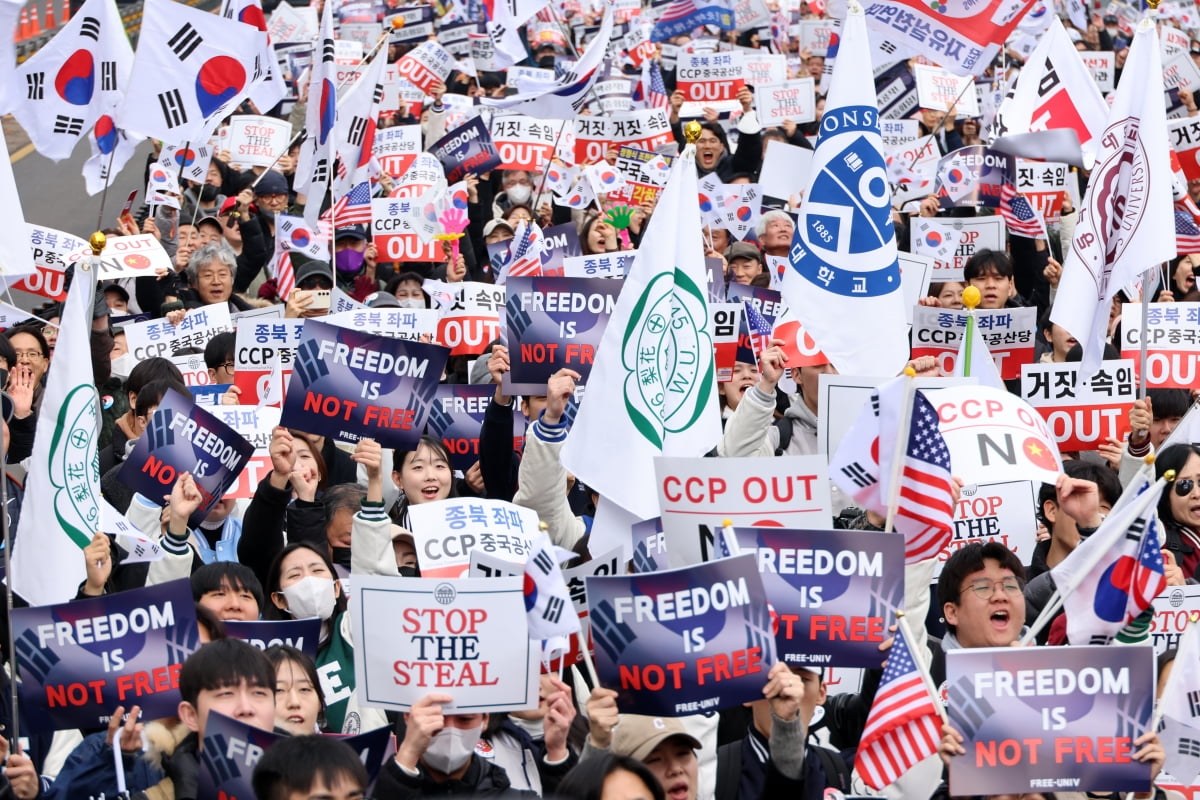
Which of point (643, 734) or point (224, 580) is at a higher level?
point (224, 580)

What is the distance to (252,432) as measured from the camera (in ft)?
29.8

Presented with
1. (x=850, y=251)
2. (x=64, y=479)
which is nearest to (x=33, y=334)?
(x=64, y=479)

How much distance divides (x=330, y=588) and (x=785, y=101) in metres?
11.5

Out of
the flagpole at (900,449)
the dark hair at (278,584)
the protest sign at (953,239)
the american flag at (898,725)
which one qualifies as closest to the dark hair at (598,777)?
the american flag at (898,725)

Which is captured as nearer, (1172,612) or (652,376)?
(1172,612)

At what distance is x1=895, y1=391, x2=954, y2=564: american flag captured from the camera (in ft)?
21.0

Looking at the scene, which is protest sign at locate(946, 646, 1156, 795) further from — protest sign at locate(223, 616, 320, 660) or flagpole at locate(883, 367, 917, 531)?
protest sign at locate(223, 616, 320, 660)

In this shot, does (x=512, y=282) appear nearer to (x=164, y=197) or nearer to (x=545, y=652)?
(x=545, y=652)

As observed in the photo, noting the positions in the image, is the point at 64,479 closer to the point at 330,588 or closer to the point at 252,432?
the point at 330,588

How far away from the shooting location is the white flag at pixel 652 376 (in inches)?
293

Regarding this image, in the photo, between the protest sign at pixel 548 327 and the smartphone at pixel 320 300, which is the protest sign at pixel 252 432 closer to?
the protest sign at pixel 548 327

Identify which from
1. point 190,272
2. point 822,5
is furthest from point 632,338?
Answer: point 822,5

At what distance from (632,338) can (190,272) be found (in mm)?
5964

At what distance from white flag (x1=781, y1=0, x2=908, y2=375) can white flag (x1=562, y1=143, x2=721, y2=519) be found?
2.92 feet
